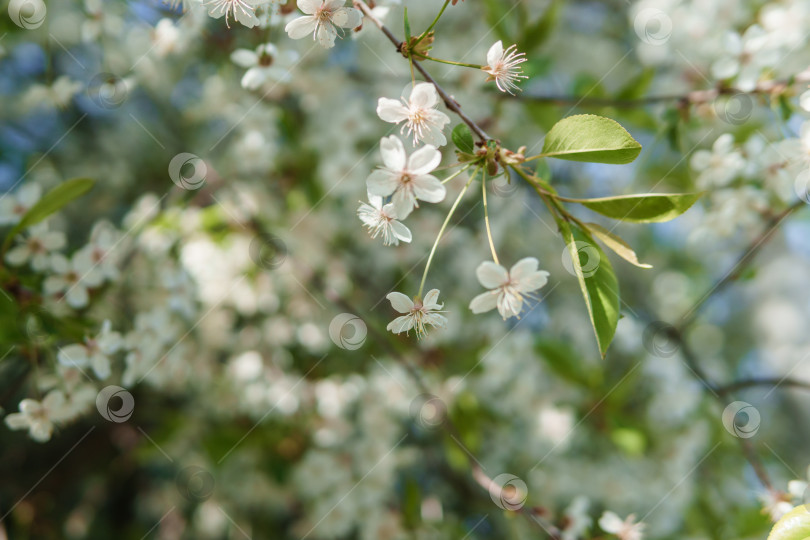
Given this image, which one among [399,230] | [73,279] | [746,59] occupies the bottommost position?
[73,279]

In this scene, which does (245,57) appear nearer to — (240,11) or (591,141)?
(240,11)

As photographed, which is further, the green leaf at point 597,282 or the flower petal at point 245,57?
the flower petal at point 245,57

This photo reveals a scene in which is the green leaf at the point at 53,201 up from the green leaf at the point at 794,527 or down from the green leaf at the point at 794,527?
up

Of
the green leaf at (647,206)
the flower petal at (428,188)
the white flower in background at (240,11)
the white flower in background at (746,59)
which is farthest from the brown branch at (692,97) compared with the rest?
the white flower in background at (240,11)

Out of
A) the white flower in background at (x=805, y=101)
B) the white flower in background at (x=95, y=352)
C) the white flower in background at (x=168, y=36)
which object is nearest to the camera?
the white flower in background at (x=805, y=101)

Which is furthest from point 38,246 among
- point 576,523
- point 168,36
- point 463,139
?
point 576,523

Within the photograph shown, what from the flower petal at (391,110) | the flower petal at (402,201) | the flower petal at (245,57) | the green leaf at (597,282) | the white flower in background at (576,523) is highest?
the flower petal at (391,110)

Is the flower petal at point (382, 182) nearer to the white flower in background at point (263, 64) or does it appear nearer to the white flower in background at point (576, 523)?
the white flower in background at point (263, 64)
